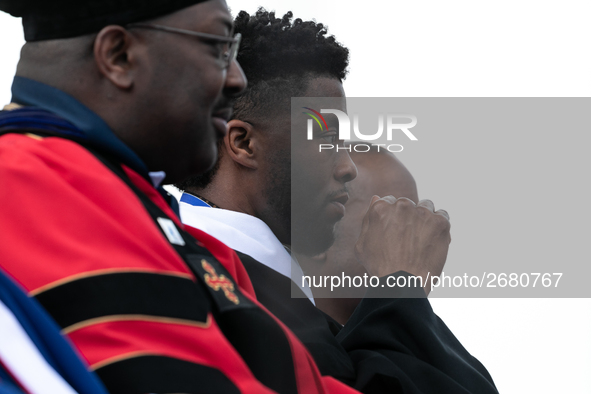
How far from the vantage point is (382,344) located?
6.42 feet

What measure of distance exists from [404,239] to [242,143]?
70 cm

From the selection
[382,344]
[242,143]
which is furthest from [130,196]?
[242,143]

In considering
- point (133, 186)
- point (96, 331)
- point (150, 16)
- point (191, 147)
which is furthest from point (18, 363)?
point (150, 16)

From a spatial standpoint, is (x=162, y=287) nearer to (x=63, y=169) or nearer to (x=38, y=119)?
(x=63, y=169)

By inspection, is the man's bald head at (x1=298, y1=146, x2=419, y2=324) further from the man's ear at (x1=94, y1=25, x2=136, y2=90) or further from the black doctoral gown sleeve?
the man's ear at (x1=94, y1=25, x2=136, y2=90)

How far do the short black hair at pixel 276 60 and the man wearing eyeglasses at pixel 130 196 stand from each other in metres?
1.06

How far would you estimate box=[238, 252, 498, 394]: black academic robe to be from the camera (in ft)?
5.80

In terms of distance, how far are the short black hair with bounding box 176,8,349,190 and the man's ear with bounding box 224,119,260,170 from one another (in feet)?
0.14

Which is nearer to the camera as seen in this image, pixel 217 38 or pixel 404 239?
pixel 217 38

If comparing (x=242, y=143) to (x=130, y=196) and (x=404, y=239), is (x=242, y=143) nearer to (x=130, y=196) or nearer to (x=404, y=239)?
(x=404, y=239)

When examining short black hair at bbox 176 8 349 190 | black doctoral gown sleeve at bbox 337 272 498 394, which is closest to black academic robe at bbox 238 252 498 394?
black doctoral gown sleeve at bbox 337 272 498 394

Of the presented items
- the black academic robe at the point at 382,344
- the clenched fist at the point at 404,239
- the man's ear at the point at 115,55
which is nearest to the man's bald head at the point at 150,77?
the man's ear at the point at 115,55

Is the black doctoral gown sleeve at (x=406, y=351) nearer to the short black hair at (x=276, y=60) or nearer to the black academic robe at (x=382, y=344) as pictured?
the black academic robe at (x=382, y=344)

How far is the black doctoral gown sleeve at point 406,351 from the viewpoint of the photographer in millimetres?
1782
